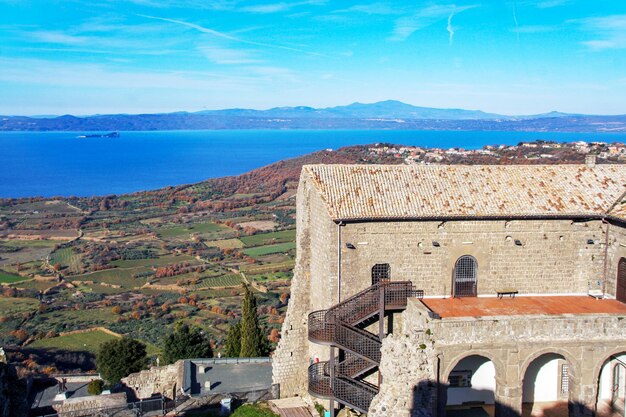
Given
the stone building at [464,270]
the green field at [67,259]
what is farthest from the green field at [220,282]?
the stone building at [464,270]

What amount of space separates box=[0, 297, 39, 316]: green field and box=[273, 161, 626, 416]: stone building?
148 ft

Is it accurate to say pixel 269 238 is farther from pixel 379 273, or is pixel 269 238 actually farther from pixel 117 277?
pixel 379 273

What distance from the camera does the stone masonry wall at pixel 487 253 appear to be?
20969 mm

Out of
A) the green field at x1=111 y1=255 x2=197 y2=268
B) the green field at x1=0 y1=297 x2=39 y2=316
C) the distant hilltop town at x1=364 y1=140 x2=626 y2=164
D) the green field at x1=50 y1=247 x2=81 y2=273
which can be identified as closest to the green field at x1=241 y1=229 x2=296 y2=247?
the green field at x1=111 y1=255 x2=197 y2=268

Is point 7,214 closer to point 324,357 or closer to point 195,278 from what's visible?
point 195,278

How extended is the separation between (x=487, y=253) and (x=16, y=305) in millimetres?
53669

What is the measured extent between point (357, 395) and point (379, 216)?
582 centimetres

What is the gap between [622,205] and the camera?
21594 mm

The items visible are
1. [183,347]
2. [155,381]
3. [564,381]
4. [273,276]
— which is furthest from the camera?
[273,276]

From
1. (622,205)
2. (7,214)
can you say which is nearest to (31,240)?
(7,214)

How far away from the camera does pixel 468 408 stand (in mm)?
20453

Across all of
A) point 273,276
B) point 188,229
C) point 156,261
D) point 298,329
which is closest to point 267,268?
point 273,276

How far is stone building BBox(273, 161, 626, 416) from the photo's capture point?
19906mm

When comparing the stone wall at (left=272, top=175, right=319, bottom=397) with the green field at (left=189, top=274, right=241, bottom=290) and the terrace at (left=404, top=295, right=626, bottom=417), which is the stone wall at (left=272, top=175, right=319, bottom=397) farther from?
the green field at (left=189, top=274, right=241, bottom=290)
